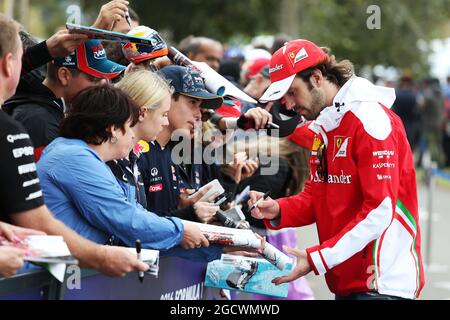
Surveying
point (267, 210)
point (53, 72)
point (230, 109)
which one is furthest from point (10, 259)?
point (230, 109)

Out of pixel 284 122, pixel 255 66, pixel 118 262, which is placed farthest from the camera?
pixel 255 66

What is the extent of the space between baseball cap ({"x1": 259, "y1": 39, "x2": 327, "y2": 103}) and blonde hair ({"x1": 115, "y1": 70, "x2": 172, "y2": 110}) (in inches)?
23.0

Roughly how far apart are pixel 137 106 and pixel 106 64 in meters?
0.81

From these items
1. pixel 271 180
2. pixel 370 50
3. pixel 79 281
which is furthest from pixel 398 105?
pixel 79 281

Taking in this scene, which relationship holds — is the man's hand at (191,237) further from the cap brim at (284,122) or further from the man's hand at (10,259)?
the cap brim at (284,122)

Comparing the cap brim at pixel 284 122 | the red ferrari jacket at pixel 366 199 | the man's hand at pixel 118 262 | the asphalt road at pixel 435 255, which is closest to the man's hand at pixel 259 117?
the cap brim at pixel 284 122

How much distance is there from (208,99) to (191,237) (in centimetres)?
114

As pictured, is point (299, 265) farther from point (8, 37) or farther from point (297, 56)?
point (8, 37)

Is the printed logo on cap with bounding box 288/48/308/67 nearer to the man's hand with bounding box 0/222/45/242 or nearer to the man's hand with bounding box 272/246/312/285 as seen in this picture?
the man's hand with bounding box 272/246/312/285

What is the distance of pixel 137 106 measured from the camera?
→ 12.8 feet

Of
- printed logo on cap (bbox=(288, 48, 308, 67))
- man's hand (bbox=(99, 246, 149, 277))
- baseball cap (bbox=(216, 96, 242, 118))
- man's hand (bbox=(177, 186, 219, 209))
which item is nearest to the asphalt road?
baseball cap (bbox=(216, 96, 242, 118))

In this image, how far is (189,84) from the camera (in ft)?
15.8

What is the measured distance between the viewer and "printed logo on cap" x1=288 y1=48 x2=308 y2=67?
4.50 meters

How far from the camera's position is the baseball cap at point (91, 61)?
4590 millimetres
